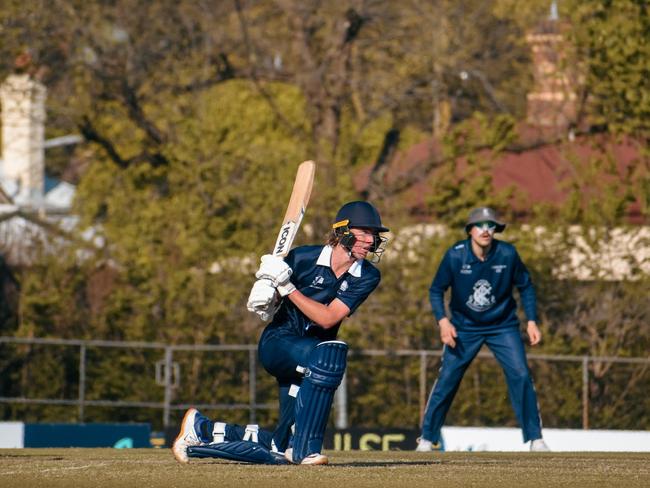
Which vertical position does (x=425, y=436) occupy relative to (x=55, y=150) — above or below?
below

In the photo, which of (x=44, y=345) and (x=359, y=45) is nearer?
(x=44, y=345)

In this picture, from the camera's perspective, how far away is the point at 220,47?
2380 cm

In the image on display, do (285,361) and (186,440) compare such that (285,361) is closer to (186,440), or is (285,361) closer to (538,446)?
(186,440)

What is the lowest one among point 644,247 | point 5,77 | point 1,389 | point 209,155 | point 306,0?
point 1,389

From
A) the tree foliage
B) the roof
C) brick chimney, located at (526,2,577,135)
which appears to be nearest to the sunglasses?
the tree foliage

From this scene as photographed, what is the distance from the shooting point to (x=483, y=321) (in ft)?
35.8

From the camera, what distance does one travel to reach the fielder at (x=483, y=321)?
426 inches

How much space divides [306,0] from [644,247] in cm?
820

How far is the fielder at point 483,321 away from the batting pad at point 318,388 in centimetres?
393

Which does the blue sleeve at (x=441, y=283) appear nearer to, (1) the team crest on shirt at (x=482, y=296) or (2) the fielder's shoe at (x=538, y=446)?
(1) the team crest on shirt at (x=482, y=296)

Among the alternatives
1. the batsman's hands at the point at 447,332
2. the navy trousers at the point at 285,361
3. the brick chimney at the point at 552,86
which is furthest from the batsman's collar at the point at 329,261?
the brick chimney at the point at 552,86

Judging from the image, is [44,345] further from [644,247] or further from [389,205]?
[644,247]

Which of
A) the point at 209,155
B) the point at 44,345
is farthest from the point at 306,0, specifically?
the point at 44,345

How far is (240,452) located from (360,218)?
136 centimetres
